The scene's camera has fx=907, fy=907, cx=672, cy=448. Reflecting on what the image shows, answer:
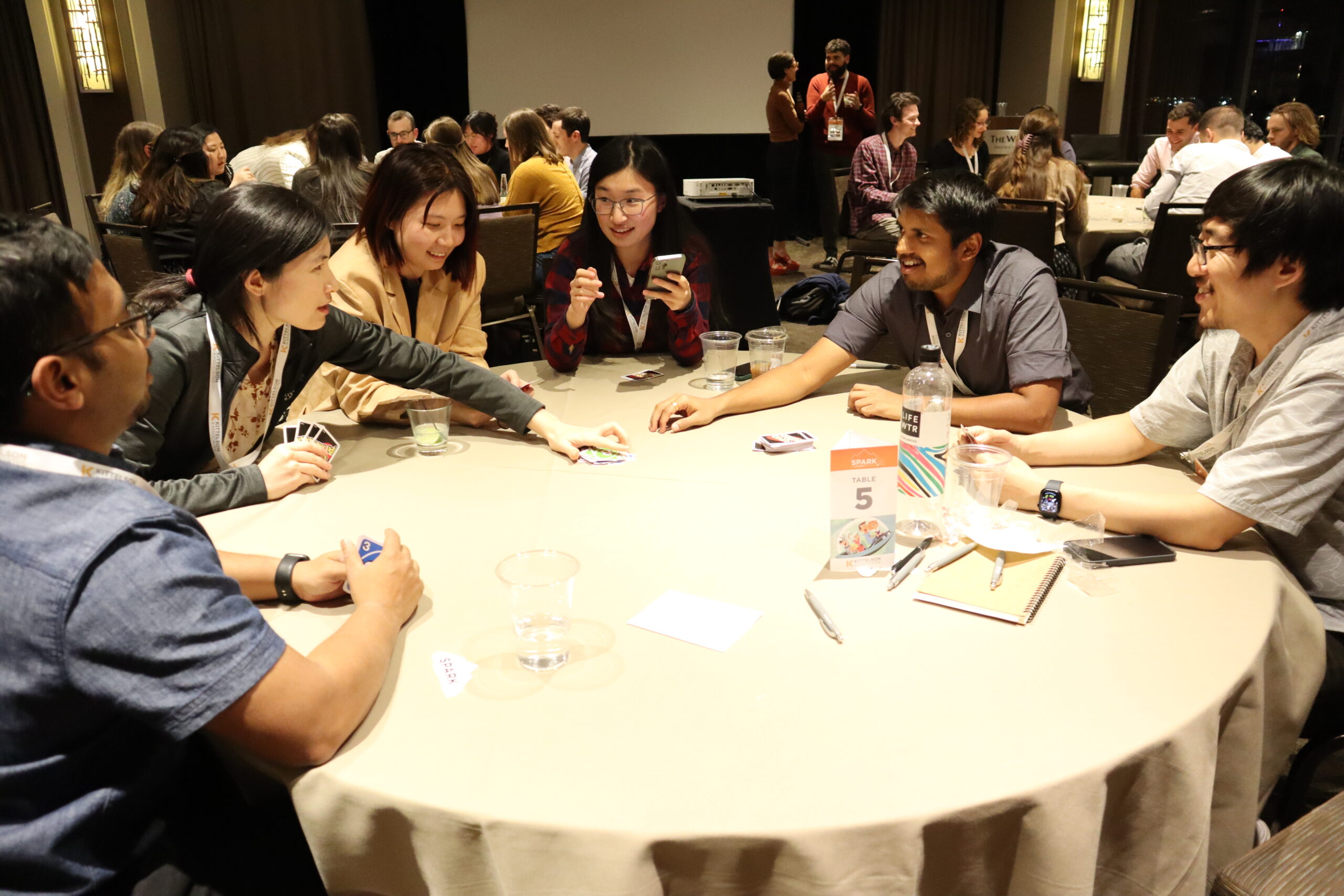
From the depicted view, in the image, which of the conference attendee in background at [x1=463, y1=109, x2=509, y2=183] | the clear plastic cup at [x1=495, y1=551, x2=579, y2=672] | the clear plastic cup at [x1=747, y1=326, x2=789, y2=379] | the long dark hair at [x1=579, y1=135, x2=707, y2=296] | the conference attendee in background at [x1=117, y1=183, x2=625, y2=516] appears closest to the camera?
the clear plastic cup at [x1=495, y1=551, x2=579, y2=672]

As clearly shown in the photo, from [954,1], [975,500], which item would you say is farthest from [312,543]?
[954,1]

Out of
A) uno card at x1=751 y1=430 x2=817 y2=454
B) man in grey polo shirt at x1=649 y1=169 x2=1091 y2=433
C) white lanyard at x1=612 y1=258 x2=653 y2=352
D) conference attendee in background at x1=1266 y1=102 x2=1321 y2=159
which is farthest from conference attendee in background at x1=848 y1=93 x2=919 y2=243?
uno card at x1=751 y1=430 x2=817 y2=454

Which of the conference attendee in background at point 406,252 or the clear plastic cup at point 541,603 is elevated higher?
the conference attendee in background at point 406,252

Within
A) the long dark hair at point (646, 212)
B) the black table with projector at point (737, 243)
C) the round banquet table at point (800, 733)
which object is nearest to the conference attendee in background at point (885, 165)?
the black table with projector at point (737, 243)

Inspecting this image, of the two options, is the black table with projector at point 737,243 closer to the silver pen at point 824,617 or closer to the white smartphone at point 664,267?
the white smartphone at point 664,267

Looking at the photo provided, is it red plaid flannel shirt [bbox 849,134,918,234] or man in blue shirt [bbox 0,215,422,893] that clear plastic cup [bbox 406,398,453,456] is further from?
red plaid flannel shirt [bbox 849,134,918,234]

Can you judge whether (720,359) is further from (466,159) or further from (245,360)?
(466,159)

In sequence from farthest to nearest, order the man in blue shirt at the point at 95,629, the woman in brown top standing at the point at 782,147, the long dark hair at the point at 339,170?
the woman in brown top standing at the point at 782,147 < the long dark hair at the point at 339,170 < the man in blue shirt at the point at 95,629

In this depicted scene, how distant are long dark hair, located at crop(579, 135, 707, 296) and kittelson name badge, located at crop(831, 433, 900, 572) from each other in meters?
1.60

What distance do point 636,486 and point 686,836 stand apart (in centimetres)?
96

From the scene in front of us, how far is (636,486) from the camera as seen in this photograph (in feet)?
5.94

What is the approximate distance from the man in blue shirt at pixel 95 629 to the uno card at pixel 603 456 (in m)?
0.95

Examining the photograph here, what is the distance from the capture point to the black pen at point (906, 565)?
4.59 ft

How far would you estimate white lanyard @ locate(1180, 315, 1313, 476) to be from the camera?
1.56 meters
